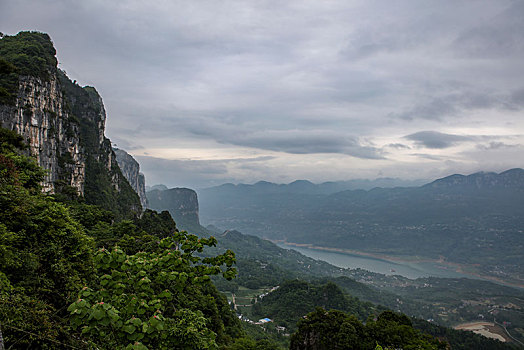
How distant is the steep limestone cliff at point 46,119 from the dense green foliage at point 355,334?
28.4m

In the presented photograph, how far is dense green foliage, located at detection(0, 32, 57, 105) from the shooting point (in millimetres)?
27422

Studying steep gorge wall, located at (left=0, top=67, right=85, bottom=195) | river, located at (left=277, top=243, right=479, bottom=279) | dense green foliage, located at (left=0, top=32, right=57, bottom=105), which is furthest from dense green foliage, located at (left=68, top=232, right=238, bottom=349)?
river, located at (left=277, top=243, right=479, bottom=279)

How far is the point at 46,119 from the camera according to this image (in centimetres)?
3259

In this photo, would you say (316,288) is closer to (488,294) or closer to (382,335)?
(382,335)

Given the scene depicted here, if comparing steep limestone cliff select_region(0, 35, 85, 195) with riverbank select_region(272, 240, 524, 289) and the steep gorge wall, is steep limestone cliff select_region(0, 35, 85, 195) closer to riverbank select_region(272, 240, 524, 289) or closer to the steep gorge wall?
the steep gorge wall

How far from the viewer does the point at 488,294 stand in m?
100

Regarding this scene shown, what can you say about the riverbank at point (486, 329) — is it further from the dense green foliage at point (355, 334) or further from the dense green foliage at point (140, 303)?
the dense green foliage at point (140, 303)

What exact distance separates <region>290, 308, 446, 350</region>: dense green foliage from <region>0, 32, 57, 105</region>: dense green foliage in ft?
98.2

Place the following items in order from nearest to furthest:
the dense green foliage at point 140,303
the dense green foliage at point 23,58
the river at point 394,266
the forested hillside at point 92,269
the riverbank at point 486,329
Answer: the dense green foliage at point 140,303 < the forested hillside at point 92,269 < the dense green foliage at point 23,58 < the riverbank at point 486,329 < the river at point 394,266

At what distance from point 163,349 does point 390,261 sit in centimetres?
19365

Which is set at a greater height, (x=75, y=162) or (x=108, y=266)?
(x=75, y=162)

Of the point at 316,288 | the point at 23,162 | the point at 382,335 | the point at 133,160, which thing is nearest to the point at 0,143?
the point at 23,162

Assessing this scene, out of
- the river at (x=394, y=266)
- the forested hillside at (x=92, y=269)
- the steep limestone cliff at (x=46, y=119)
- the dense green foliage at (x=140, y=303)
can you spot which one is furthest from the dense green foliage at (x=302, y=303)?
the river at (x=394, y=266)

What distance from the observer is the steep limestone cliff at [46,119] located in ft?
90.6
